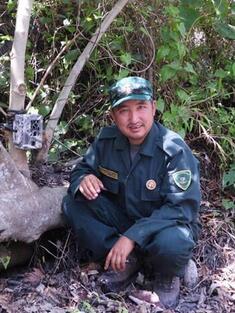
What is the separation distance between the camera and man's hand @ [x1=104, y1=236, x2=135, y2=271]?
2.45m

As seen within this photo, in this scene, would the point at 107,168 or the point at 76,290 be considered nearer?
the point at 76,290

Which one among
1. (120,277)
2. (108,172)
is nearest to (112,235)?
(120,277)

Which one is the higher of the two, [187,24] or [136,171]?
[187,24]

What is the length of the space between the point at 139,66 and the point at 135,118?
1.27m

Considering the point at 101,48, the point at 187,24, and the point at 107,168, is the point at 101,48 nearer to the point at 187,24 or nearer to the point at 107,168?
the point at 187,24

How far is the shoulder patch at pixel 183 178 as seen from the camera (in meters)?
→ 2.54

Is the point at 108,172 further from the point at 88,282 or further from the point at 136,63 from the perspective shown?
the point at 136,63

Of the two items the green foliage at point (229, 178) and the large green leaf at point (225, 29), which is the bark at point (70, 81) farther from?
the green foliage at point (229, 178)

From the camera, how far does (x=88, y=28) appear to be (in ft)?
11.5

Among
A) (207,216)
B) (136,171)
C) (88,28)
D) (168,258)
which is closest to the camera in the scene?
(168,258)

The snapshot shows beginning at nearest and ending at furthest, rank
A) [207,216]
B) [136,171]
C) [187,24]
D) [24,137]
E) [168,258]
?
Result: [168,258] → [136,171] → [24,137] → [207,216] → [187,24]

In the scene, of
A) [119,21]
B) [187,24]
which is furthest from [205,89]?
[119,21]

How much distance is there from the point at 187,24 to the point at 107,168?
4.93 feet

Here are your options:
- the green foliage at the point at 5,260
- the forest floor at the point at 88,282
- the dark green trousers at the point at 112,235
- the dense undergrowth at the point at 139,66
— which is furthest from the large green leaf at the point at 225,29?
the green foliage at the point at 5,260
